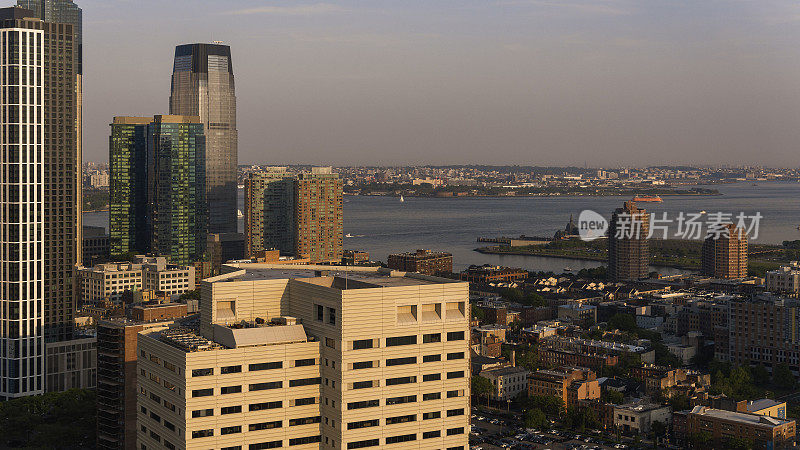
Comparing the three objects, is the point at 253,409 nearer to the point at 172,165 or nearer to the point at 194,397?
the point at 194,397

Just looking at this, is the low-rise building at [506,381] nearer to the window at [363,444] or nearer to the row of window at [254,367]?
the window at [363,444]

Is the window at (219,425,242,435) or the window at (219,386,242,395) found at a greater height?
the window at (219,386,242,395)

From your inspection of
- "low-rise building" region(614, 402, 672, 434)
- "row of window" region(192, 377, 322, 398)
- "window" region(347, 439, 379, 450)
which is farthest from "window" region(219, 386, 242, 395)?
"low-rise building" region(614, 402, 672, 434)

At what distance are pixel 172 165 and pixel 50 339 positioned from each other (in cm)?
1825

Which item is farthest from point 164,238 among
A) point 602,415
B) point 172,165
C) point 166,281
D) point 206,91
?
point 602,415

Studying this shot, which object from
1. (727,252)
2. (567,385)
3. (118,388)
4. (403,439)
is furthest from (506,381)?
(727,252)

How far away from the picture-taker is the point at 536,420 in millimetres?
18969

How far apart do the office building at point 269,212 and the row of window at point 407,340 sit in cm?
3124

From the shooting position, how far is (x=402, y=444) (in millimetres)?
9578

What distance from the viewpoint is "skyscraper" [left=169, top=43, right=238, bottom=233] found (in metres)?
48.5

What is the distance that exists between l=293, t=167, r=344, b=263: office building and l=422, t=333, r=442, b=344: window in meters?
28.3

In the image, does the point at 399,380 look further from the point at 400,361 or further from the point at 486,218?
the point at 486,218

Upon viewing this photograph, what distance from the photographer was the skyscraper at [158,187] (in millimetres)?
37844

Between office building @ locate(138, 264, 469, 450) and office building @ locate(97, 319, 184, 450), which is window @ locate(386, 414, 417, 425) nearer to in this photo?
office building @ locate(138, 264, 469, 450)
